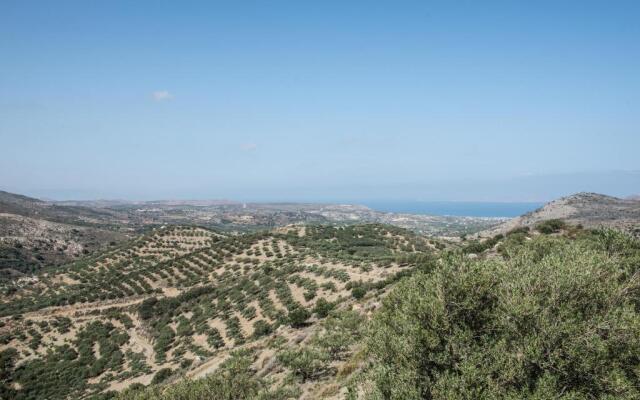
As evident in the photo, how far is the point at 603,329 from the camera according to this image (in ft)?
41.3

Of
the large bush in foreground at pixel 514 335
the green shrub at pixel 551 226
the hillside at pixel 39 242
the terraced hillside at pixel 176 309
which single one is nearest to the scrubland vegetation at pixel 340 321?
the large bush in foreground at pixel 514 335

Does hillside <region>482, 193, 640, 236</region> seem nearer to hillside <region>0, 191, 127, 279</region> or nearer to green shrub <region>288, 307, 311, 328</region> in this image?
green shrub <region>288, 307, 311, 328</region>

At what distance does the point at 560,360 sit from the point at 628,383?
1698 mm

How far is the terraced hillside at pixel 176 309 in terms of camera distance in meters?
39.5

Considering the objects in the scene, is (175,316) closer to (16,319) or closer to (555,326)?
(16,319)

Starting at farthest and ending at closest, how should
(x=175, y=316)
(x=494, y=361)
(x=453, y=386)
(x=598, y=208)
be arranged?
(x=598, y=208) < (x=175, y=316) < (x=494, y=361) < (x=453, y=386)

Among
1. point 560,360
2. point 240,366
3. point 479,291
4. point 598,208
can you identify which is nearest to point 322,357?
point 240,366

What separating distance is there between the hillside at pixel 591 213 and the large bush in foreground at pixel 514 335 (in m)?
37.2

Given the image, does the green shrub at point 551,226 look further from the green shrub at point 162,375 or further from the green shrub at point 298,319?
the green shrub at point 162,375

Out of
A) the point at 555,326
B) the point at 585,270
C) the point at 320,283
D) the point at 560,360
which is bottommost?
the point at 320,283

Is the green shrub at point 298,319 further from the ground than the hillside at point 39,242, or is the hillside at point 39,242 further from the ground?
the green shrub at point 298,319

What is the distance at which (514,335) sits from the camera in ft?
43.1

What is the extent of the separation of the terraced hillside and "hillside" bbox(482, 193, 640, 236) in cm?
1996

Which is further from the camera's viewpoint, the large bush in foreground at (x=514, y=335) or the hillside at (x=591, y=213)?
the hillside at (x=591, y=213)
